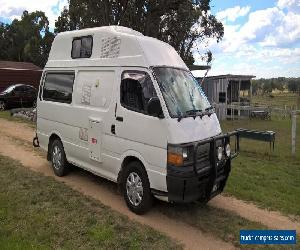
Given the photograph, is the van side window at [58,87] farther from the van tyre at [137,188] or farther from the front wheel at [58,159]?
the van tyre at [137,188]

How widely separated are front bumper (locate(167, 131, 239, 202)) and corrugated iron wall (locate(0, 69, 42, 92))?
2517 centimetres

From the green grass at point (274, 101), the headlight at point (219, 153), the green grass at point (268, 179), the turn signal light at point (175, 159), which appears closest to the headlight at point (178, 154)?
the turn signal light at point (175, 159)

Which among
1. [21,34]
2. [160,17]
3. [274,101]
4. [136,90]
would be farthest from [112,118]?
[21,34]

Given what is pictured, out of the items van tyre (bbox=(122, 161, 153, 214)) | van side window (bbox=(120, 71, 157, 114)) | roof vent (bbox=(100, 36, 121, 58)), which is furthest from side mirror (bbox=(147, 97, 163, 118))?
roof vent (bbox=(100, 36, 121, 58))

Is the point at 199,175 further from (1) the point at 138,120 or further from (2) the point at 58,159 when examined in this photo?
(2) the point at 58,159

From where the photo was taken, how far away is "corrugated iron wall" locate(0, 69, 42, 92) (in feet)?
94.6

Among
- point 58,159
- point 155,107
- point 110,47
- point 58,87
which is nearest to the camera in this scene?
point 155,107

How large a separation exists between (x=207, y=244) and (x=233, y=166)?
5018 mm

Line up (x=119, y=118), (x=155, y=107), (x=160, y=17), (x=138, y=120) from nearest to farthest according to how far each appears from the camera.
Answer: (x=155, y=107)
(x=138, y=120)
(x=119, y=118)
(x=160, y=17)

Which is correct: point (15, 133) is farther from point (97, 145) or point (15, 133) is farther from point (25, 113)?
point (97, 145)

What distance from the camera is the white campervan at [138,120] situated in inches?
245

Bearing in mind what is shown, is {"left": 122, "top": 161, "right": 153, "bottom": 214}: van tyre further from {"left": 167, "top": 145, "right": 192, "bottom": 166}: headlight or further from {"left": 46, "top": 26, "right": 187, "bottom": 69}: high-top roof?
{"left": 46, "top": 26, "right": 187, "bottom": 69}: high-top roof

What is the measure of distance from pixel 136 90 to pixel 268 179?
4.50 m

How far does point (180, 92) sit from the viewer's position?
22.5 feet
